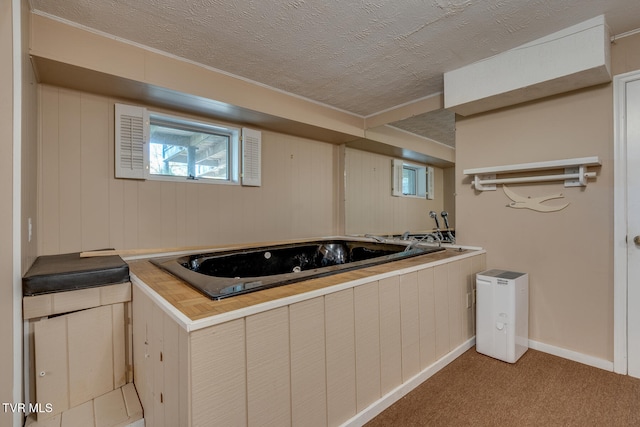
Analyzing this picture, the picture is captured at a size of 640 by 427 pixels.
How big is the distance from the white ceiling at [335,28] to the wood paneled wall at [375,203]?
118cm

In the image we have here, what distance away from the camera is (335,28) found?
173cm

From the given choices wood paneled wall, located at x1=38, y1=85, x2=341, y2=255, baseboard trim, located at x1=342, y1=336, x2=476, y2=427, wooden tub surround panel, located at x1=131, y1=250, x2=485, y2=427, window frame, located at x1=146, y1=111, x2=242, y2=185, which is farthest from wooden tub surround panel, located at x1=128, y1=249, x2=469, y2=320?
window frame, located at x1=146, y1=111, x2=242, y2=185

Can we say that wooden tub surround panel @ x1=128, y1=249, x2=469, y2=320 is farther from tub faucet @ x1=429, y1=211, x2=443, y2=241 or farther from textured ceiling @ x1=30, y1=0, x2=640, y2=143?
textured ceiling @ x1=30, y1=0, x2=640, y2=143

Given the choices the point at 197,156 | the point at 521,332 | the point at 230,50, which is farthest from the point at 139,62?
the point at 521,332

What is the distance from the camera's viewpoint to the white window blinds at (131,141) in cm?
205

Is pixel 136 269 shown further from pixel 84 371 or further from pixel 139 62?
pixel 139 62

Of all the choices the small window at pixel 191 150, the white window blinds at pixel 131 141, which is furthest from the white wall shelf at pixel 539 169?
the white window blinds at pixel 131 141

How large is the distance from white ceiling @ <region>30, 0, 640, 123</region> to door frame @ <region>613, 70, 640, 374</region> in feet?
1.36

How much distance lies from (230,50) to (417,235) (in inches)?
88.8

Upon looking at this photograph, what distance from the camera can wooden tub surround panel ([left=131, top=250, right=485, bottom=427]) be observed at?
93 centimetres

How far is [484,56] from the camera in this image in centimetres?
205

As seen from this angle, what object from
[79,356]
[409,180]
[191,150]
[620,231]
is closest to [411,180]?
[409,180]

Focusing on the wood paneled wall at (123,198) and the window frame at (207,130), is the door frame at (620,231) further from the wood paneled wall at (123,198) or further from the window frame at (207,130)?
the window frame at (207,130)

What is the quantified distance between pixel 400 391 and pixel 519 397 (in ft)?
2.11
